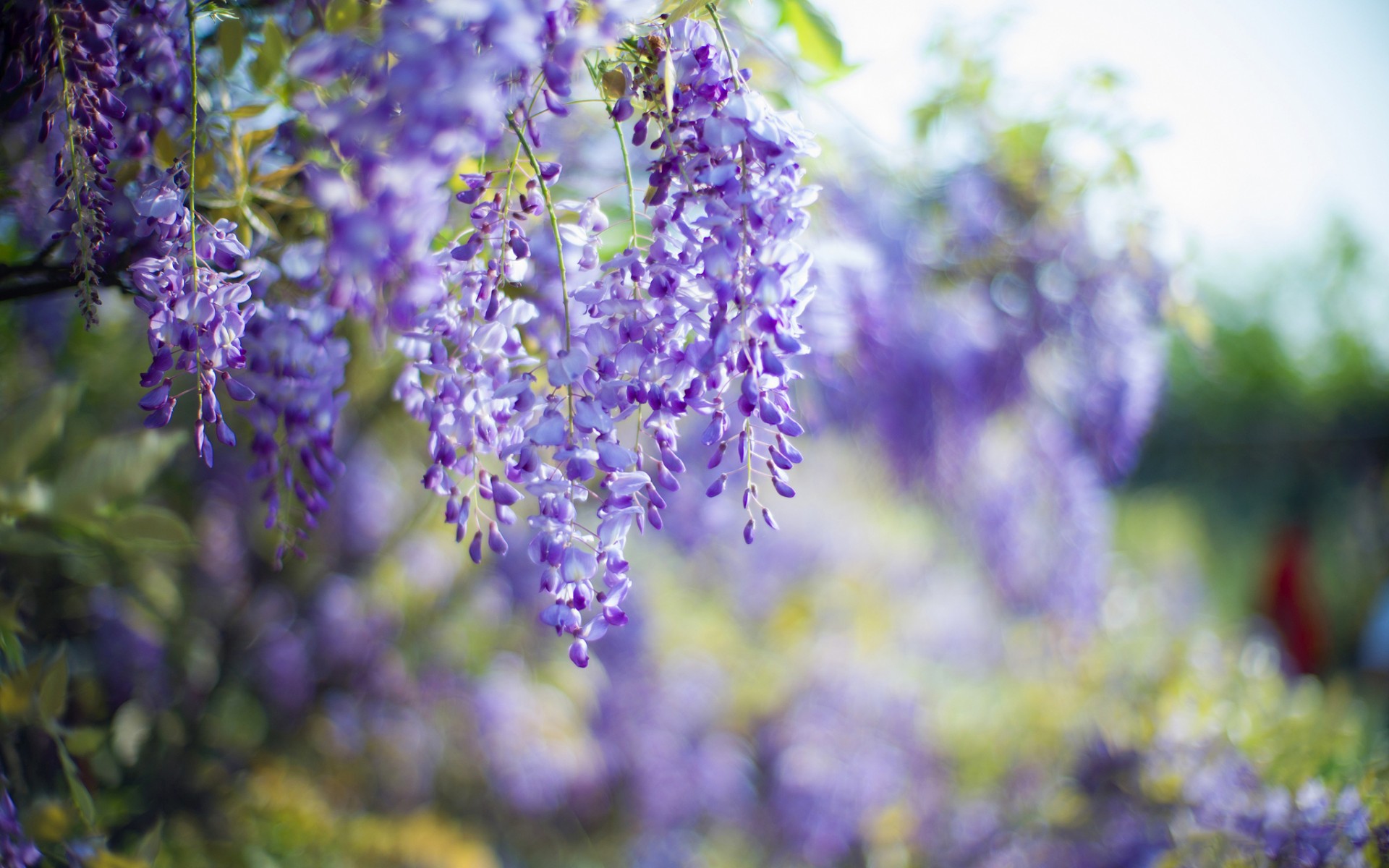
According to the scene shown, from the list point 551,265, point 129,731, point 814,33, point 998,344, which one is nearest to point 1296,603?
point 998,344

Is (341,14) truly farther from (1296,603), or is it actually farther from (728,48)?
(1296,603)

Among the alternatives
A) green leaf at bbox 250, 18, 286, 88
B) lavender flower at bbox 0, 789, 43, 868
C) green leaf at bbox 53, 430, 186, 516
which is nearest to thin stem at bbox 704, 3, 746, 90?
green leaf at bbox 250, 18, 286, 88

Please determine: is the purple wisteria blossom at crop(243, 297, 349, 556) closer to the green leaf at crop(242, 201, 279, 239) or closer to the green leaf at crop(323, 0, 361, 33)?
the green leaf at crop(242, 201, 279, 239)

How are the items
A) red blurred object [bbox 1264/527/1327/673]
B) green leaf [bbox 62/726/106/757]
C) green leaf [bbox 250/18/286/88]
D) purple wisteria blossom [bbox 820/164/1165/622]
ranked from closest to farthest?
green leaf [bbox 250/18/286/88] < green leaf [bbox 62/726/106/757] < purple wisteria blossom [bbox 820/164/1165/622] < red blurred object [bbox 1264/527/1327/673]

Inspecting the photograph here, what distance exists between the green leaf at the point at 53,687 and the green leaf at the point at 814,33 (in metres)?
0.81

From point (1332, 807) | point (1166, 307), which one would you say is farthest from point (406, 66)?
point (1166, 307)

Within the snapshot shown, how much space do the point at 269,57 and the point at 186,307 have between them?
0.23 meters

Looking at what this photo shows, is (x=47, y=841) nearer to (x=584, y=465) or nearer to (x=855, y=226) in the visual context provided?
(x=584, y=465)

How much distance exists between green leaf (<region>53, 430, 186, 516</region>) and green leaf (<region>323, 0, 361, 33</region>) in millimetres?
466

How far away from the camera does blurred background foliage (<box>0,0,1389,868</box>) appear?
801 mm

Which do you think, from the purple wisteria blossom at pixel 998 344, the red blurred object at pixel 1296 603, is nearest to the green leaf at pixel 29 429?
the purple wisteria blossom at pixel 998 344

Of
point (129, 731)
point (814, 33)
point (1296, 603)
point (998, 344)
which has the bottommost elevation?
point (129, 731)

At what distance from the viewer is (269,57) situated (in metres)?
0.57

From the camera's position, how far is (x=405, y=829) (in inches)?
54.1
